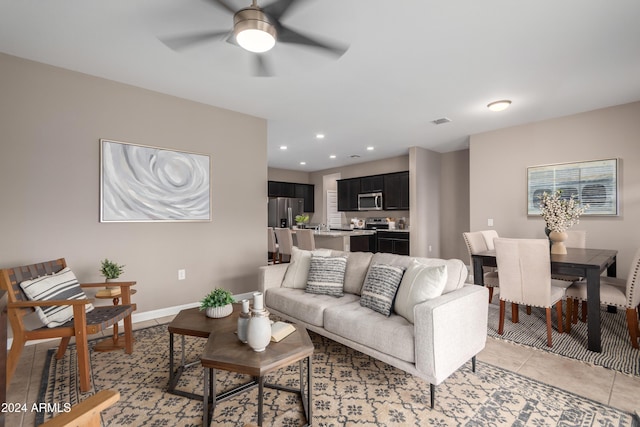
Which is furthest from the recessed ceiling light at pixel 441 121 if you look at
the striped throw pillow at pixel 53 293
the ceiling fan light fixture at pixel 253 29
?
the striped throw pillow at pixel 53 293

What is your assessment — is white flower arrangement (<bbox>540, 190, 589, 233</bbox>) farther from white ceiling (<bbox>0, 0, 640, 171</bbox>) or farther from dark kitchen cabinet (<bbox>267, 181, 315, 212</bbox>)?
dark kitchen cabinet (<bbox>267, 181, 315, 212</bbox>)

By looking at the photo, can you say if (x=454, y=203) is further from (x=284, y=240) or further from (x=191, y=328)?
(x=191, y=328)

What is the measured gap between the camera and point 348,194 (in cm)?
826

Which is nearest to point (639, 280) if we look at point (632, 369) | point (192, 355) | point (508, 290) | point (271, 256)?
point (632, 369)

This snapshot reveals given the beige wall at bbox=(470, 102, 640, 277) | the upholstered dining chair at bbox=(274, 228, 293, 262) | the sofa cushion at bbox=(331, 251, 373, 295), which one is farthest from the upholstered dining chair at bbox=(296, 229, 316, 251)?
the beige wall at bbox=(470, 102, 640, 277)

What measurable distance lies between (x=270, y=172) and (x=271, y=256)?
7.67 feet

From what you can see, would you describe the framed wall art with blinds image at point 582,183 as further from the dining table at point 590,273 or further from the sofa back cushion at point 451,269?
the sofa back cushion at point 451,269

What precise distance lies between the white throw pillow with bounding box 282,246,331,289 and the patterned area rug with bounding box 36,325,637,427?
2.61ft

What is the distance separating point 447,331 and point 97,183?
135 inches

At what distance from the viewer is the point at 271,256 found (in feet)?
26.3

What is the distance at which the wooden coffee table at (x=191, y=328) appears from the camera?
6.44ft

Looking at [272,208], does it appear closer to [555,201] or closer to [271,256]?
[271,256]

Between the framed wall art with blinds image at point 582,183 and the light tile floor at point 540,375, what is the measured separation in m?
2.60

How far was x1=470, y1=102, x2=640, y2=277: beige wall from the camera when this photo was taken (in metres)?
3.81
